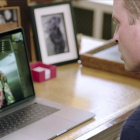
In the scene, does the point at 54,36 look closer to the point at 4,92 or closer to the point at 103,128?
the point at 4,92

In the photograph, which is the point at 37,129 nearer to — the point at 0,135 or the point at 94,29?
the point at 0,135

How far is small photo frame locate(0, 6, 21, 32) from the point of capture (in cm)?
188

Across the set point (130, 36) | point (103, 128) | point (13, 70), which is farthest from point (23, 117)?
point (130, 36)

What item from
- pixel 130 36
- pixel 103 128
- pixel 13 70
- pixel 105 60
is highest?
pixel 130 36

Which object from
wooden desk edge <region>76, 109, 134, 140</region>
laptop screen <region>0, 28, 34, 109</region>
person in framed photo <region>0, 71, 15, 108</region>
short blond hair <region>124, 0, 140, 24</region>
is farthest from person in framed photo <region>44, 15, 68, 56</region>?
short blond hair <region>124, 0, 140, 24</region>

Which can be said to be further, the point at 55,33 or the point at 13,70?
the point at 55,33

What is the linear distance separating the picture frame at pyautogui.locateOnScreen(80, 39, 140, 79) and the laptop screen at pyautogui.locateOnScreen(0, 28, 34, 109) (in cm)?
49

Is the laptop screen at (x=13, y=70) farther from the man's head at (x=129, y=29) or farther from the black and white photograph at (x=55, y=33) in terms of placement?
the man's head at (x=129, y=29)

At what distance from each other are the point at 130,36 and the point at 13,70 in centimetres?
60

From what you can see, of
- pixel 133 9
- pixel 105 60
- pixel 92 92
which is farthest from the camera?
pixel 105 60

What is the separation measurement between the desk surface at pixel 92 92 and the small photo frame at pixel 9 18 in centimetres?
31

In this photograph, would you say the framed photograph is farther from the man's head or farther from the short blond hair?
the short blond hair

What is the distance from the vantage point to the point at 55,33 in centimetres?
205

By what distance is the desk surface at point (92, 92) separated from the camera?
1573mm
